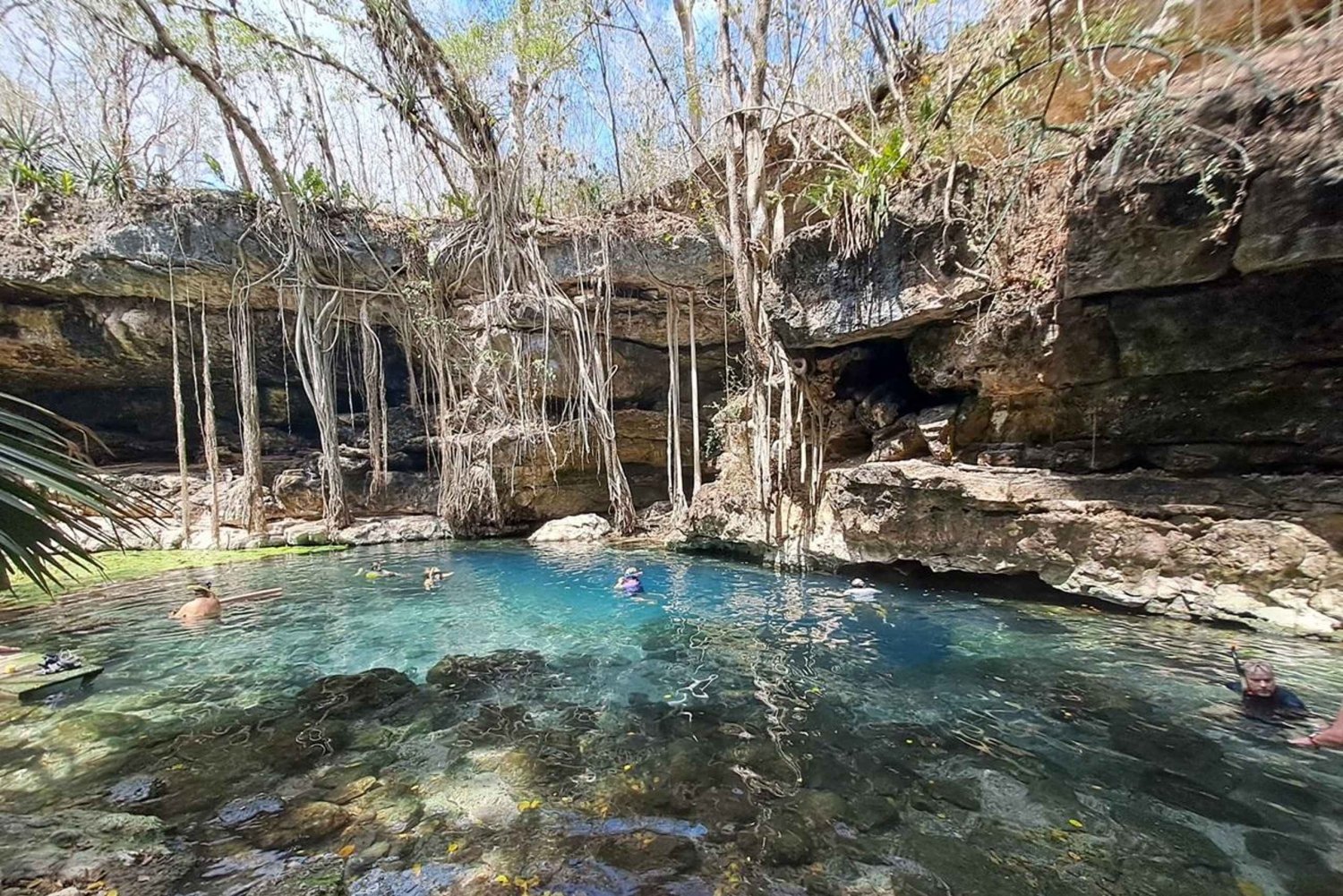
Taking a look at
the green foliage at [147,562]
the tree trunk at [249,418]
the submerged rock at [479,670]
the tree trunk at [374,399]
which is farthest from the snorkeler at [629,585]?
the tree trunk at [249,418]

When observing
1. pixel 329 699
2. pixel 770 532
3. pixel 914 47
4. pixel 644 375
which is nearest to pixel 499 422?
pixel 644 375

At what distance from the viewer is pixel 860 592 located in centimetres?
623

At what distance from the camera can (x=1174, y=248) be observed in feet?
14.3

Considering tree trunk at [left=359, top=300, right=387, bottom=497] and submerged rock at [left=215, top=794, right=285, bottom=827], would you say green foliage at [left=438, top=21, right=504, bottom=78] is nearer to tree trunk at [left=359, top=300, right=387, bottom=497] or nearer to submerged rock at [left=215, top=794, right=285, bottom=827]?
tree trunk at [left=359, top=300, right=387, bottom=497]

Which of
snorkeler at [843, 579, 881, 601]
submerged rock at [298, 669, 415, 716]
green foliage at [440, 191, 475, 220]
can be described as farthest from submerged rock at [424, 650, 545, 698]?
green foliage at [440, 191, 475, 220]

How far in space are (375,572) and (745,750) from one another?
23.4ft

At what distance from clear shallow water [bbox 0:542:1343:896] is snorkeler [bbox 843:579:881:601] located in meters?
0.74

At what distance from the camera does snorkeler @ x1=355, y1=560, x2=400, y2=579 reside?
8.00 m

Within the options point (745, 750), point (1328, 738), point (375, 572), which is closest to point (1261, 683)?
point (1328, 738)

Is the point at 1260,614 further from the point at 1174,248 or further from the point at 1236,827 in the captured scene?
the point at 1236,827

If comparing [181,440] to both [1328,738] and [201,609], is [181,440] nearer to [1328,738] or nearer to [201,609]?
[201,609]

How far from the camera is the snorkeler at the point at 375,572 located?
800 cm

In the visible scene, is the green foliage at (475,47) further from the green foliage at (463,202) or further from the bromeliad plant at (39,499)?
the bromeliad plant at (39,499)

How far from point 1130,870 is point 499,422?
10.8 metres
